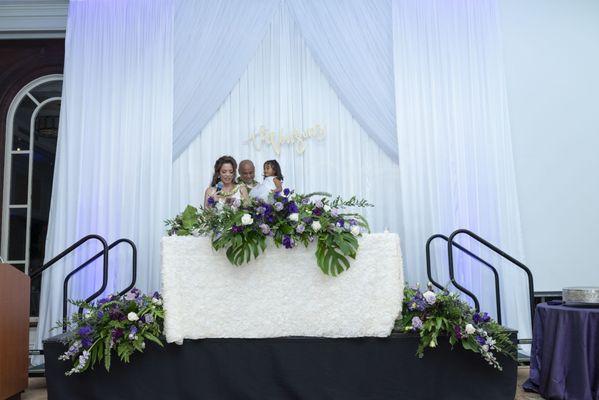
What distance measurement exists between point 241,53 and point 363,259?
3.57m

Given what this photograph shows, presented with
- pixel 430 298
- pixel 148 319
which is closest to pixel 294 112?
pixel 430 298

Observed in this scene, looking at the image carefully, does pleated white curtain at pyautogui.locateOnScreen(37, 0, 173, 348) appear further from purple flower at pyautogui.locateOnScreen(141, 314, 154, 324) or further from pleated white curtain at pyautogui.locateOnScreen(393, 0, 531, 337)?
pleated white curtain at pyautogui.locateOnScreen(393, 0, 531, 337)

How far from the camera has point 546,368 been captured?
12.1 feet

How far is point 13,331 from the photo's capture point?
3.64 m

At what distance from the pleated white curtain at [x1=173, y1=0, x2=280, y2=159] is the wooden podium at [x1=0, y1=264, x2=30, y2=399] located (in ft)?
8.84

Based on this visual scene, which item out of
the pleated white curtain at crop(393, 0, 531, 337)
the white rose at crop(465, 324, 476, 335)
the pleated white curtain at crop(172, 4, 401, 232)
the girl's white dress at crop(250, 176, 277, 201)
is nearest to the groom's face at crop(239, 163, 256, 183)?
the girl's white dress at crop(250, 176, 277, 201)

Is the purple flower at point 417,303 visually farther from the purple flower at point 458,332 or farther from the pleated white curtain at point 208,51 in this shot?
the pleated white curtain at point 208,51

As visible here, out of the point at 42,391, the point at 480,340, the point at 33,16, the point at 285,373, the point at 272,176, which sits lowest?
the point at 42,391

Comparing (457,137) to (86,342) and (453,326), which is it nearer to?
(453,326)

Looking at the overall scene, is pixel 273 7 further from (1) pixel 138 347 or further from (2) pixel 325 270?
(1) pixel 138 347

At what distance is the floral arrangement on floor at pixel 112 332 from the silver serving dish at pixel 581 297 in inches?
106

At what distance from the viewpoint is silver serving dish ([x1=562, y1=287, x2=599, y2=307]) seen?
3.63m

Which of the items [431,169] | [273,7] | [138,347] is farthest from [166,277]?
[273,7]

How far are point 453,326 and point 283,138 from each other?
332cm
